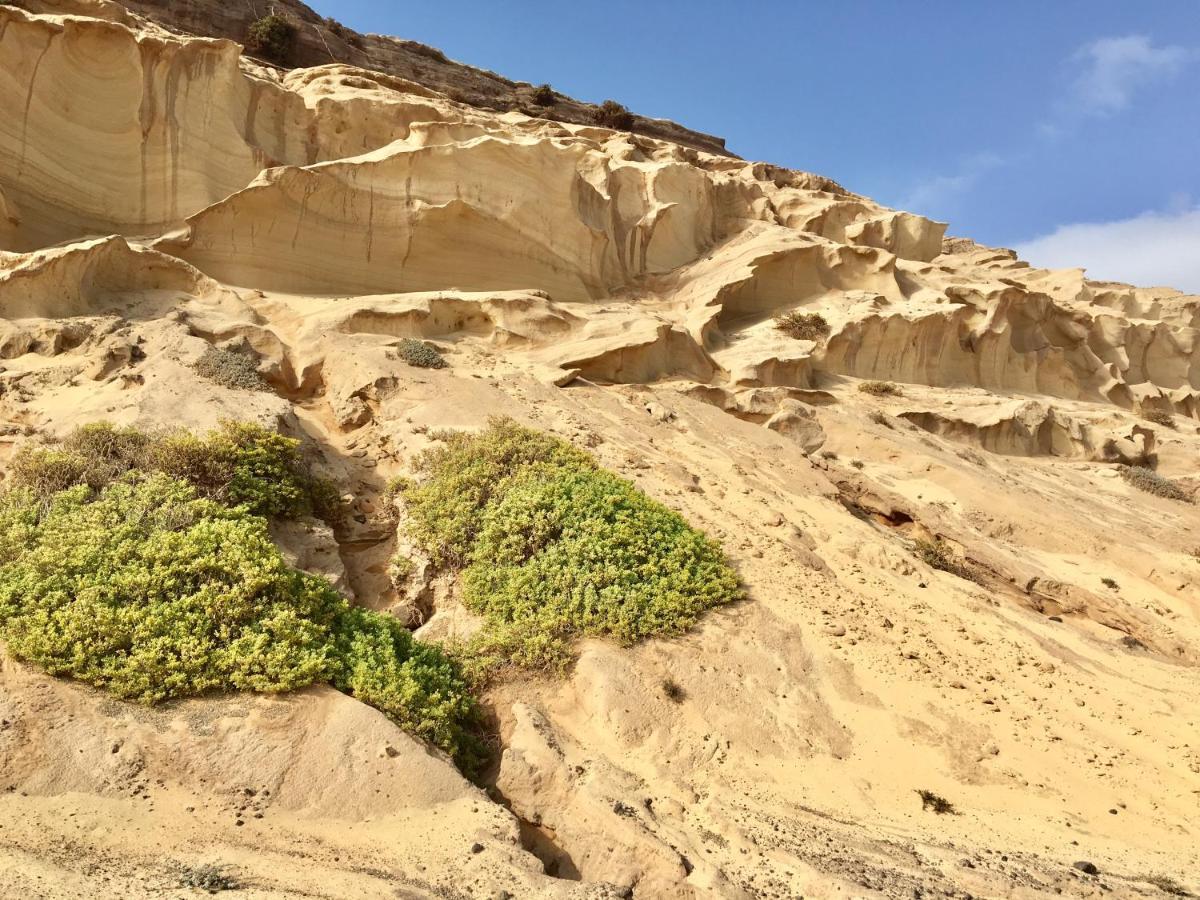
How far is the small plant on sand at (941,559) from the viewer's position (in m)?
9.87

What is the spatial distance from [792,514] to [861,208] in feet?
73.3

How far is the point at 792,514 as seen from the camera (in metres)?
10.3

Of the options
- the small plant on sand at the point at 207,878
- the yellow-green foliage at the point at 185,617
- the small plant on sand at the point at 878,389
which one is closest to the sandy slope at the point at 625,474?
the small plant on sand at the point at 207,878

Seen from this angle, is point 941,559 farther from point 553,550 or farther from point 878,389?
point 878,389

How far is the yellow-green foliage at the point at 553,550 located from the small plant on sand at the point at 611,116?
93.7 ft

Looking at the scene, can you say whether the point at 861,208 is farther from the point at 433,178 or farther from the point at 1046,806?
the point at 1046,806

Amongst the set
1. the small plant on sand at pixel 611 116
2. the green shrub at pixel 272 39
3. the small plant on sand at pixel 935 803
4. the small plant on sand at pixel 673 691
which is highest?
the small plant on sand at pixel 611 116

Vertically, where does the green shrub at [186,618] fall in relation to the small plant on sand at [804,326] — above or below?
below

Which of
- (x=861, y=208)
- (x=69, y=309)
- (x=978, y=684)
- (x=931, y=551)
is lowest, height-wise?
(x=978, y=684)

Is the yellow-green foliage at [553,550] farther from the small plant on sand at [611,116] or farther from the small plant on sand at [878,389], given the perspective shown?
the small plant on sand at [611,116]

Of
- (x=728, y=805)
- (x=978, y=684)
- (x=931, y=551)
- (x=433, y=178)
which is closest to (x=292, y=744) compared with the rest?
(x=728, y=805)

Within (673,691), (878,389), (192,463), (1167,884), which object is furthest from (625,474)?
(878,389)

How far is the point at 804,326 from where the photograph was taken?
62.1 ft

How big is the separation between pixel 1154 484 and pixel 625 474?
1297 centimetres
